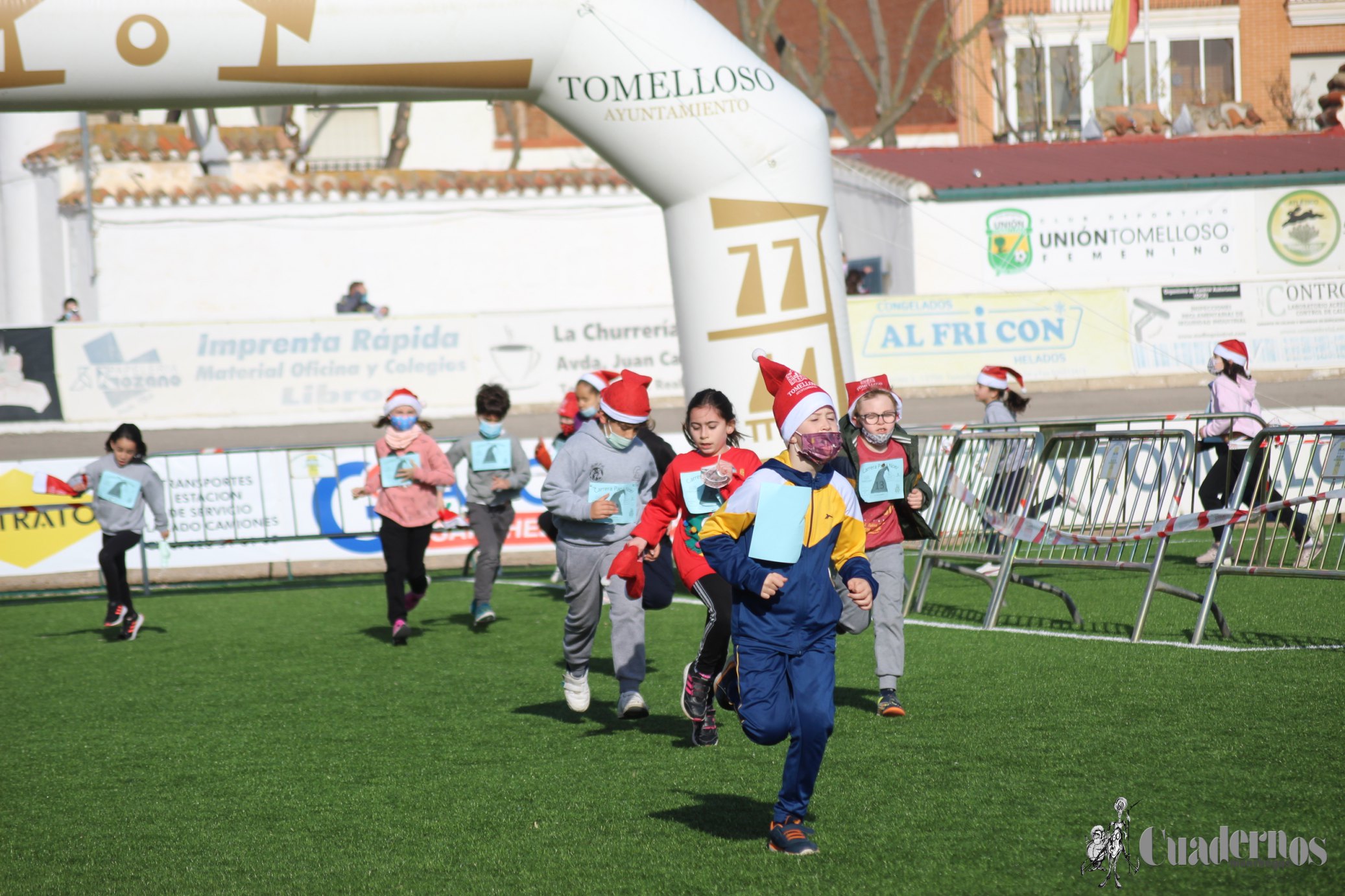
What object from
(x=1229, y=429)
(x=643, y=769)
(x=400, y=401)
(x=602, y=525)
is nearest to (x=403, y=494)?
(x=400, y=401)

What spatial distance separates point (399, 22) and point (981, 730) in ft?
23.5

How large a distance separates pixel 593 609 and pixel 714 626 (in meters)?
1.15

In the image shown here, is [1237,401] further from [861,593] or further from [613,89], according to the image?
[861,593]

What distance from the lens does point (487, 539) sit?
12.1m

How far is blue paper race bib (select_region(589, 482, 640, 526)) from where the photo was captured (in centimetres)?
786

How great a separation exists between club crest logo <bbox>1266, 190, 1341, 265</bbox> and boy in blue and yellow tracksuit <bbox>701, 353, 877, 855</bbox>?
87.7 ft

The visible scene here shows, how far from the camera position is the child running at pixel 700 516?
685cm

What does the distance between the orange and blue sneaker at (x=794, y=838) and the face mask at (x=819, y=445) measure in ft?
4.31

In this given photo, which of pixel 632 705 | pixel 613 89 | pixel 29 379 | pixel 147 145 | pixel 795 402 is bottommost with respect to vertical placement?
pixel 632 705

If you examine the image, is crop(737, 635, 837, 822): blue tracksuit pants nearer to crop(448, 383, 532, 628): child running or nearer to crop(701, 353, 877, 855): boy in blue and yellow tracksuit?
crop(701, 353, 877, 855): boy in blue and yellow tracksuit

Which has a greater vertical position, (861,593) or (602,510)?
(602,510)

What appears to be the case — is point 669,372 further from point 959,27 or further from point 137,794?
point 959,27

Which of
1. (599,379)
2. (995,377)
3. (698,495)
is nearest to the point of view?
(698,495)

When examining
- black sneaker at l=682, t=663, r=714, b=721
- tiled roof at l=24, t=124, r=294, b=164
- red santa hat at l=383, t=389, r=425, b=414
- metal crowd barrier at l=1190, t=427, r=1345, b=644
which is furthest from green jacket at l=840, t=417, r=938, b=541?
tiled roof at l=24, t=124, r=294, b=164
